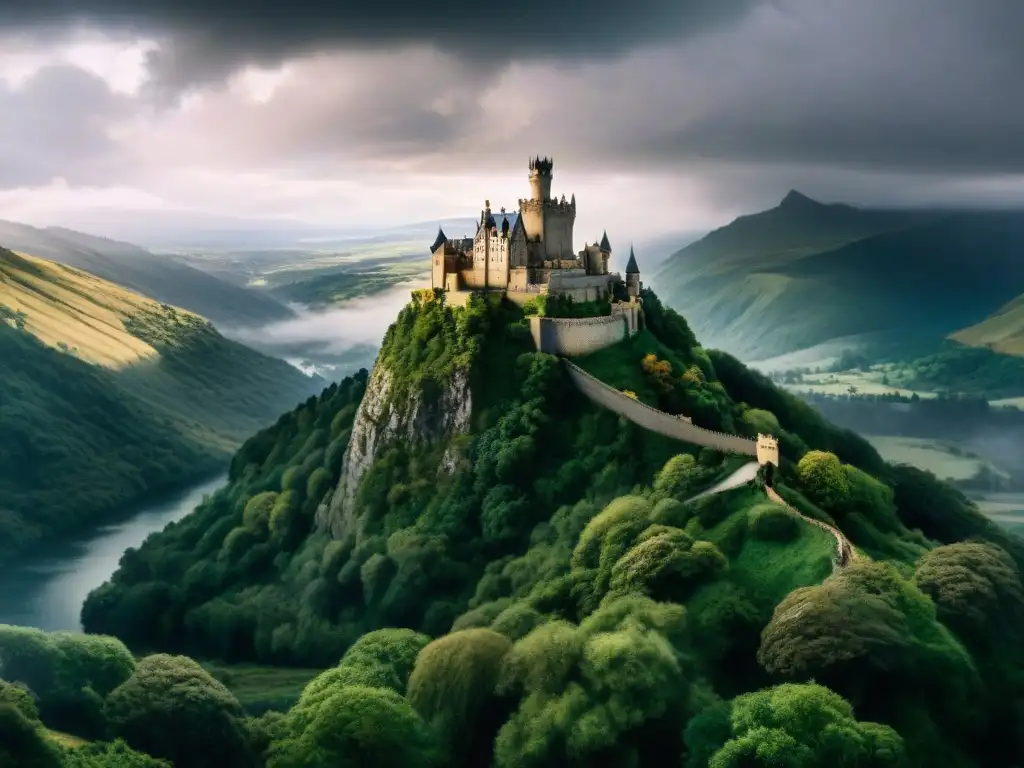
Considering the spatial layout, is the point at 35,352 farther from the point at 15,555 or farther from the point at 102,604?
the point at 102,604

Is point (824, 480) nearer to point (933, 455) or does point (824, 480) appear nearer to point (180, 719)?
point (180, 719)

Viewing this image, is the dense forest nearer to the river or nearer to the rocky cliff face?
the rocky cliff face

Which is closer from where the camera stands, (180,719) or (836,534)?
(836,534)

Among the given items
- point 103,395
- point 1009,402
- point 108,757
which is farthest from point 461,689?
point 1009,402

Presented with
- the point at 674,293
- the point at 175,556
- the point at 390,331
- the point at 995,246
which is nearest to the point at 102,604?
the point at 175,556

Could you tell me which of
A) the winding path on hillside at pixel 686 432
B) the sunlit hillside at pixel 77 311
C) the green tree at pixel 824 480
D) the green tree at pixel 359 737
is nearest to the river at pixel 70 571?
the sunlit hillside at pixel 77 311

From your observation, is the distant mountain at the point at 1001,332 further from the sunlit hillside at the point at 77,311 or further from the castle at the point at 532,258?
the sunlit hillside at the point at 77,311
